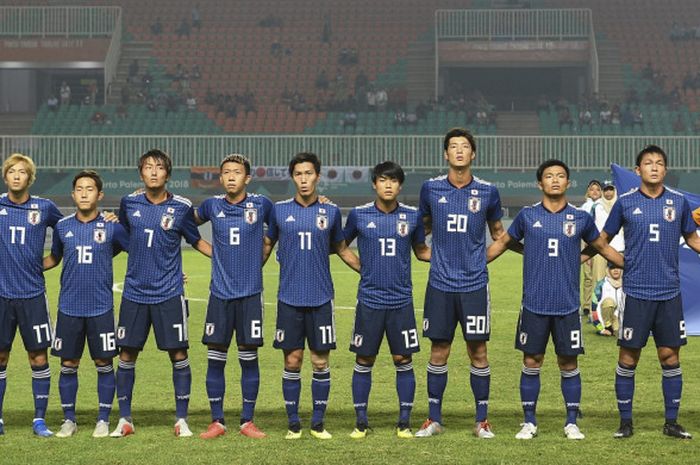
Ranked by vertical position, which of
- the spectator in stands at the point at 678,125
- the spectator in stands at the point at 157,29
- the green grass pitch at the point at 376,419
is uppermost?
the spectator in stands at the point at 157,29

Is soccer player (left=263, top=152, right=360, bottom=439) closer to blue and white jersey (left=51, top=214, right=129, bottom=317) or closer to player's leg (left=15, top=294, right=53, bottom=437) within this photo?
blue and white jersey (left=51, top=214, right=129, bottom=317)

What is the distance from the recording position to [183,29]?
45.1m

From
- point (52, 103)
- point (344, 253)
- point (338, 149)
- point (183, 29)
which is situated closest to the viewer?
point (344, 253)

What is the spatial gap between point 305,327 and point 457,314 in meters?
0.99

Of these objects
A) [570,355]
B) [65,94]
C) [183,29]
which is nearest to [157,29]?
[183,29]

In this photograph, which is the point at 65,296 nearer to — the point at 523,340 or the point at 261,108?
the point at 523,340

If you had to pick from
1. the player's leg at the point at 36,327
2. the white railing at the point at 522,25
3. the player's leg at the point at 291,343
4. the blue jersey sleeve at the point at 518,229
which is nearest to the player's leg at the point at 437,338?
the blue jersey sleeve at the point at 518,229

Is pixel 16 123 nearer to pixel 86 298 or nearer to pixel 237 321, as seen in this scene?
pixel 86 298

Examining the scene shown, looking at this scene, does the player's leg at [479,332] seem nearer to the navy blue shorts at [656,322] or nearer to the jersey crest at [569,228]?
the jersey crest at [569,228]

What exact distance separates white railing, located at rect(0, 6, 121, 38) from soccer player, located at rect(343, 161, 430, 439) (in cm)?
3612

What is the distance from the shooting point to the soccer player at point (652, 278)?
805 centimetres

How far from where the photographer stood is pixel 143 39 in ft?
146

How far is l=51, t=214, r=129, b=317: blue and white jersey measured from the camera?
322 inches

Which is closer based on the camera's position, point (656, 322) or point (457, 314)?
point (656, 322)
